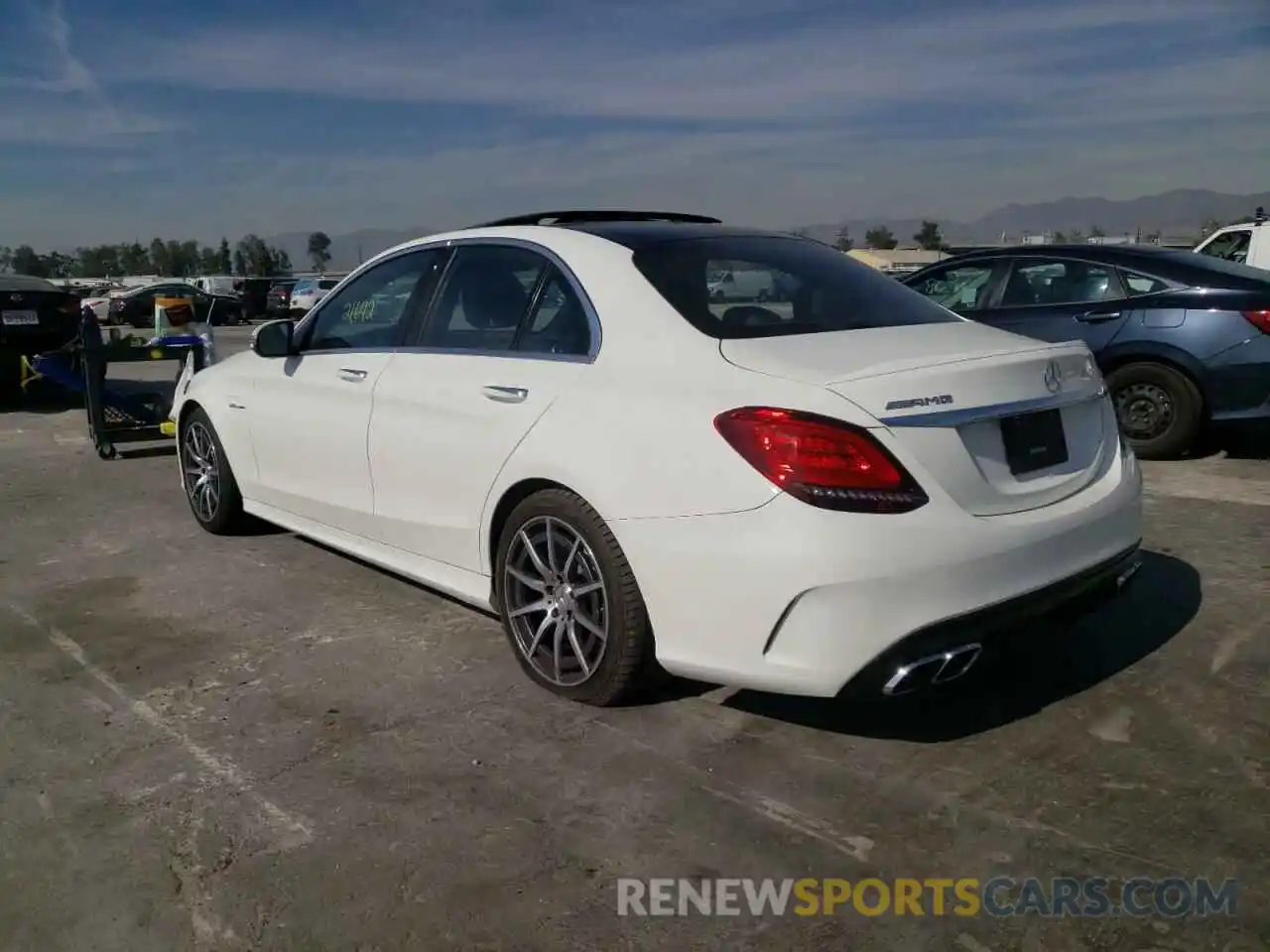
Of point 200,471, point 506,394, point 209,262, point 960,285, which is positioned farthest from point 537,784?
point 209,262

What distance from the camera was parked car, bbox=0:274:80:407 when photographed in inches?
422

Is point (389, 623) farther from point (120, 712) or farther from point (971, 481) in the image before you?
point (971, 481)

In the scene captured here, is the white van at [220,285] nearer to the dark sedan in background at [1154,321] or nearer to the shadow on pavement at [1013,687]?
the dark sedan in background at [1154,321]

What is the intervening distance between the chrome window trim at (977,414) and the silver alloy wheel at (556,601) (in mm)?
1017

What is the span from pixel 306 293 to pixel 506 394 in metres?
36.1

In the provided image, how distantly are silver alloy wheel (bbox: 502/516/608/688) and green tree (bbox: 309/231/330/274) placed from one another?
103 meters

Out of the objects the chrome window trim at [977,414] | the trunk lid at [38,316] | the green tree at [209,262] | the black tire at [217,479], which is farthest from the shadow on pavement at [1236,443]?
the green tree at [209,262]

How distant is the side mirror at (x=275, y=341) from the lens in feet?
16.0

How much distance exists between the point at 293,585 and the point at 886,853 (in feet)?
10.4

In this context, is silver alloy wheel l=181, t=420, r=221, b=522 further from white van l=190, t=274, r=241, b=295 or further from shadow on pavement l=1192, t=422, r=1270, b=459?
white van l=190, t=274, r=241, b=295

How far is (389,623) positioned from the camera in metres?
4.33

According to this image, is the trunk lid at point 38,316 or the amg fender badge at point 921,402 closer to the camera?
the amg fender badge at point 921,402

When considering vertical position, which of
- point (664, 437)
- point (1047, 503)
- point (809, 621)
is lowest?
point (809, 621)

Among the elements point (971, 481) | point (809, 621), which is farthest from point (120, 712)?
point (971, 481)
